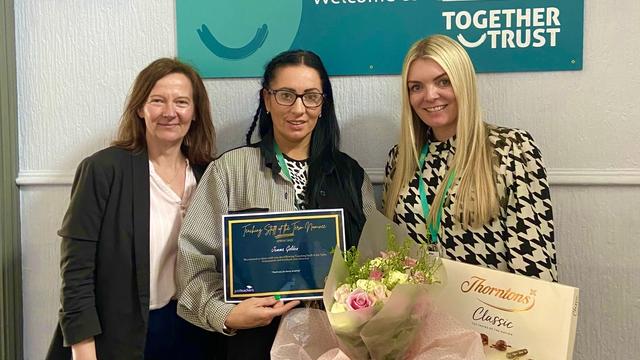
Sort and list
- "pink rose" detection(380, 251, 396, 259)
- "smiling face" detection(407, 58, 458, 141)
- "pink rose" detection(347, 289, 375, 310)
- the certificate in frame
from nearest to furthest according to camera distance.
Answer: "pink rose" detection(347, 289, 375, 310) → "pink rose" detection(380, 251, 396, 259) → the certificate in frame → "smiling face" detection(407, 58, 458, 141)

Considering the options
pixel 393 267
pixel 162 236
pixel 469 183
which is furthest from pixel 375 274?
pixel 162 236

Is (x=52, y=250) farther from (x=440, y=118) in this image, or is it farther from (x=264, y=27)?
(x=440, y=118)

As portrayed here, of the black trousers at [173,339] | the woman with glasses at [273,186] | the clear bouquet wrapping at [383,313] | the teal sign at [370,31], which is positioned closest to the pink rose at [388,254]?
the clear bouquet wrapping at [383,313]

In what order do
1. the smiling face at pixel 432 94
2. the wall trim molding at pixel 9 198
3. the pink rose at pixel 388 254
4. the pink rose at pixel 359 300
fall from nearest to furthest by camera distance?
the pink rose at pixel 359 300 < the pink rose at pixel 388 254 < the smiling face at pixel 432 94 < the wall trim molding at pixel 9 198

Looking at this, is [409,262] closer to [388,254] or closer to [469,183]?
[388,254]

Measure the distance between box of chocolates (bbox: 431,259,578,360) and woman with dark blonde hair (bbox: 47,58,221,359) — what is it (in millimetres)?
854

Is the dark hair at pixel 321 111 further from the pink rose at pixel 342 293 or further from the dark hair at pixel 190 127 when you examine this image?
the pink rose at pixel 342 293

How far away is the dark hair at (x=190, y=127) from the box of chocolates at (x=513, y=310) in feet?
2.93

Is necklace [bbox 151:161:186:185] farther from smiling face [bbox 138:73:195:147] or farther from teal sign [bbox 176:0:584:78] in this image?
teal sign [bbox 176:0:584:78]

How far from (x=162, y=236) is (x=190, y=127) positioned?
38 cm

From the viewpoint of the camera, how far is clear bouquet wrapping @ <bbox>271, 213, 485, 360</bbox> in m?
1.09

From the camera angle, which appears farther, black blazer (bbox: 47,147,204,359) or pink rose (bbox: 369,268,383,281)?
black blazer (bbox: 47,147,204,359)

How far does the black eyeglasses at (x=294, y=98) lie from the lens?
158 centimetres

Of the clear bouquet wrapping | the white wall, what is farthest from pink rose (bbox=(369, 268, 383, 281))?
the white wall
